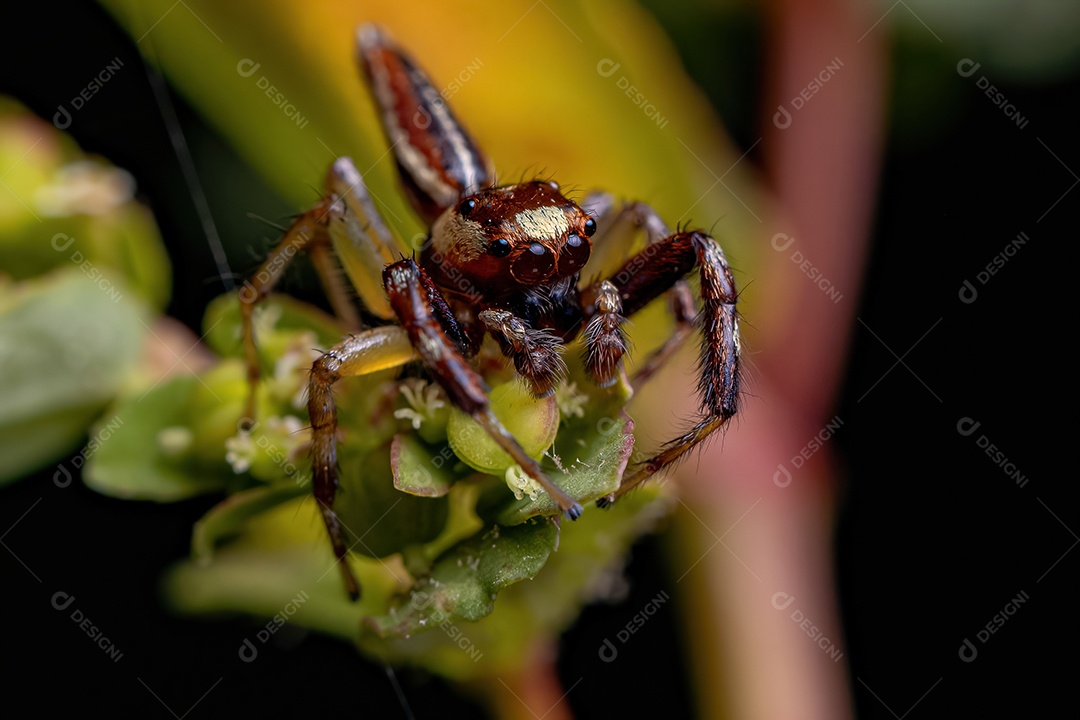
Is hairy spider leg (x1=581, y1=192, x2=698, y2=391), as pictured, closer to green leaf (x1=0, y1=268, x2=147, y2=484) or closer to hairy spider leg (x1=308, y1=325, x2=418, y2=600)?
hairy spider leg (x1=308, y1=325, x2=418, y2=600)

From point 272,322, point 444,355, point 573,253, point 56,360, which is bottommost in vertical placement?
point 56,360

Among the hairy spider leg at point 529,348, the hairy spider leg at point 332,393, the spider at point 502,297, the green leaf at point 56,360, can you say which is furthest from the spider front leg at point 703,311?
the green leaf at point 56,360

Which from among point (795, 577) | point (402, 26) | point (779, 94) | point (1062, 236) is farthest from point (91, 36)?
point (1062, 236)

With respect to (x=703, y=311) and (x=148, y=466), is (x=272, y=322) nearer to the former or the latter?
(x=148, y=466)

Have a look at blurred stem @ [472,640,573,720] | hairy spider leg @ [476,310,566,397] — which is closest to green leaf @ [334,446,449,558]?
hairy spider leg @ [476,310,566,397]

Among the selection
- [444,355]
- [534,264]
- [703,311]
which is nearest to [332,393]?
[444,355]

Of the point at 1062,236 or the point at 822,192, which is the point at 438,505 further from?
the point at 1062,236
